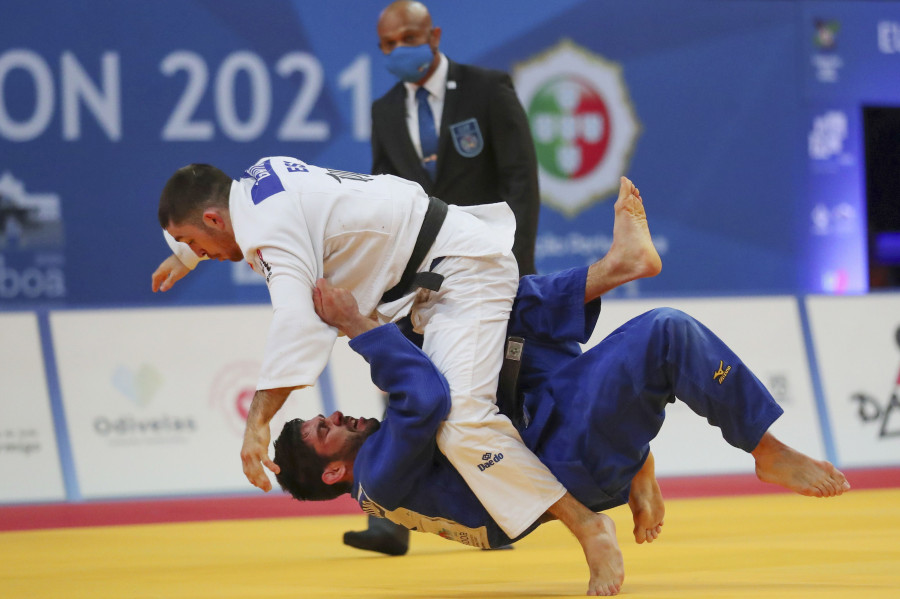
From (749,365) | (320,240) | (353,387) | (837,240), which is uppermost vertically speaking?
(320,240)

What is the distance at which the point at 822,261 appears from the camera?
882 centimetres

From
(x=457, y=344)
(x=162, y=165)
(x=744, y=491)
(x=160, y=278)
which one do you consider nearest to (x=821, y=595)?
(x=457, y=344)

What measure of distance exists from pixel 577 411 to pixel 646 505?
35 centimetres

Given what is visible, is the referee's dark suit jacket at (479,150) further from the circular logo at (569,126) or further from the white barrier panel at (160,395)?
the circular logo at (569,126)

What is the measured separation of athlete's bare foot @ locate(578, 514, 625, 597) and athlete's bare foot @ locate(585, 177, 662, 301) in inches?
24.1

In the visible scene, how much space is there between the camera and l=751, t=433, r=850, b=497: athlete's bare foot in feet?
8.95

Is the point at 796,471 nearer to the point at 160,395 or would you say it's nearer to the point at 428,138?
the point at 428,138

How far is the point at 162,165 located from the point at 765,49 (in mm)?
4575

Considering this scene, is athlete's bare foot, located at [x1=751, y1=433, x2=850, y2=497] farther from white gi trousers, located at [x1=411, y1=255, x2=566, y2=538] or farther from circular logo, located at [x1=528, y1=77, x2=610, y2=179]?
circular logo, located at [x1=528, y1=77, x2=610, y2=179]

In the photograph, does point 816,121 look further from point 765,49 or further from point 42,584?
point 42,584

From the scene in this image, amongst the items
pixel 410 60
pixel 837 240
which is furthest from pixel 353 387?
pixel 837 240

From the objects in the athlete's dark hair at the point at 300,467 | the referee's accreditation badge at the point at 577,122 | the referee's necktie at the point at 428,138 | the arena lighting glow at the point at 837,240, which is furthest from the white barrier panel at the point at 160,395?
the arena lighting glow at the point at 837,240

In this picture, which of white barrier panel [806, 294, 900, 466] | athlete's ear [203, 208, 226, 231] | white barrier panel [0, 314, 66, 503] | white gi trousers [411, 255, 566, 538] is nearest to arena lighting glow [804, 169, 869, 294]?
white barrier panel [806, 294, 900, 466]

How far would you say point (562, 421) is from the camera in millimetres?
2922
